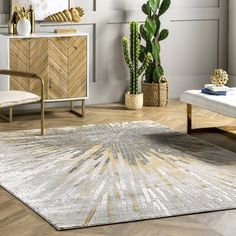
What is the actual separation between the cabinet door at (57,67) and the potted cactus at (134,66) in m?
0.79

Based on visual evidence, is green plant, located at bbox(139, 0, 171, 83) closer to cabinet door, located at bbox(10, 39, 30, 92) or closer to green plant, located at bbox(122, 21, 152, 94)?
green plant, located at bbox(122, 21, 152, 94)

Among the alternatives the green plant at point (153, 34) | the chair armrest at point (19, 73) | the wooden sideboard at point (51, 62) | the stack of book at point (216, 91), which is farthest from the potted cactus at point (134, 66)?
the chair armrest at point (19, 73)

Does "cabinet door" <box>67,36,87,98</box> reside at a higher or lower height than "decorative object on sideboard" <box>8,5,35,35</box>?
lower

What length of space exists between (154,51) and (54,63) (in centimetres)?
120

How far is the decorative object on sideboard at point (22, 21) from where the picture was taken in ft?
23.7

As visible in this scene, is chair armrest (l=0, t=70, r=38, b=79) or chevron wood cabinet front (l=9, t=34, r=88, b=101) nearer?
chair armrest (l=0, t=70, r=38, b=79)

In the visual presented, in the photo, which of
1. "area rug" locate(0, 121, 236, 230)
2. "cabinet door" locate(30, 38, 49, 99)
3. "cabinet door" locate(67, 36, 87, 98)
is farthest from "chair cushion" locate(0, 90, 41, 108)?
"cabinet door" locate(67, 36, 87, 98)

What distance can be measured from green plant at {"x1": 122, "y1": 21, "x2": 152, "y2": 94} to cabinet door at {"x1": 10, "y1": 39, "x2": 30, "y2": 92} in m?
1.19

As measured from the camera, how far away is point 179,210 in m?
4.50

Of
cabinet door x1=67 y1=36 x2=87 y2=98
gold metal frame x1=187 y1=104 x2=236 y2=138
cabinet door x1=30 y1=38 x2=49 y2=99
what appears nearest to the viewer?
gold metal frame x1=187 y1=104 x2=236 y2=138

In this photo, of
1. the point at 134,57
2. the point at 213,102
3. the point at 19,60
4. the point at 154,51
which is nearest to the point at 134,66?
the point at 134,57

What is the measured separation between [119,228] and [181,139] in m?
2.36

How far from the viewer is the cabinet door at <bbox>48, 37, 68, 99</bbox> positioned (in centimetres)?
736

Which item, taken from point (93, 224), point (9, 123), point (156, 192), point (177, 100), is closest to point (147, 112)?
point (177, 100)
